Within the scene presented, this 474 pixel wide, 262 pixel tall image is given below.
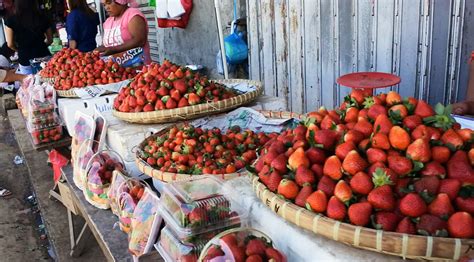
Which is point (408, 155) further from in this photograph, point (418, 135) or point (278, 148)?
point (278, 148)

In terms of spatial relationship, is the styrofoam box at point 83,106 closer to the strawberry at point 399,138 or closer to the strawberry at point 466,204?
the strawberry at point 399,138

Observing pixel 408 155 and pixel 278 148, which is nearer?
pixel 408 155

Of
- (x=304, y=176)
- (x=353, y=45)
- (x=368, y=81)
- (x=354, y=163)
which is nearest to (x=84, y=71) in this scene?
(x=353, y=45)

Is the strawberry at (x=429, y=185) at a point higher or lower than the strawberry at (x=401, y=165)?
lower

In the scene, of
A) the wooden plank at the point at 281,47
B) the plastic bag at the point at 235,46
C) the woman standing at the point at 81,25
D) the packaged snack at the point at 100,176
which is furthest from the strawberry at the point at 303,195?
the woman standing at the point at 81,25

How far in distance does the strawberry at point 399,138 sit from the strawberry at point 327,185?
0.21m

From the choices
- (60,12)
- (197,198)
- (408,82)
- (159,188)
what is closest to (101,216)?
(159,188)

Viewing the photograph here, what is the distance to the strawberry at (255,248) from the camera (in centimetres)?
123

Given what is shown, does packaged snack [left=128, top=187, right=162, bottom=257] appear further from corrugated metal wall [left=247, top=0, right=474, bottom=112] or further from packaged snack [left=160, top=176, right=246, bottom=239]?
corrugated metal wall [left=247, top=0, right=474, bottom=112]

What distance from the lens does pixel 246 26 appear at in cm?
503

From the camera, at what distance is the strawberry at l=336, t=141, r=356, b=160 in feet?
4.24

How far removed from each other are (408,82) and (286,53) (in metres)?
1.52

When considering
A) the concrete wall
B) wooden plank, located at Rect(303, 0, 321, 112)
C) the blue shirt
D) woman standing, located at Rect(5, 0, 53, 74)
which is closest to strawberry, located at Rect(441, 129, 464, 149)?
wooden plank, located at Rect(303, 0, 321, 112)

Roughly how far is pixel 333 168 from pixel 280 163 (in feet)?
0.63
